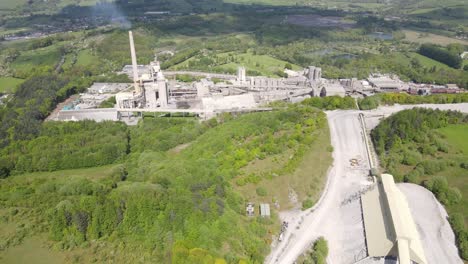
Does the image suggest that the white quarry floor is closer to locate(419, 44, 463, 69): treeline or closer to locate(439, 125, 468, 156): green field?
locate(439, 125, 468, 156): green field

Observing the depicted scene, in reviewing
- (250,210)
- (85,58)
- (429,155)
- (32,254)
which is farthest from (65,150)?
(85,58)

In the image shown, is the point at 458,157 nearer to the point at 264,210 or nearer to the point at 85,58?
the point at 264,210

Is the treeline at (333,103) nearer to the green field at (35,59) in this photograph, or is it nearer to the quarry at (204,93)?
the quarry at (204,93)

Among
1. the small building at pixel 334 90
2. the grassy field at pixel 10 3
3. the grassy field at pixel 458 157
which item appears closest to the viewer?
the grassy field at pixel 458 157

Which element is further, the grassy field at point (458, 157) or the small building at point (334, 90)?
the small building at point (334, 90)

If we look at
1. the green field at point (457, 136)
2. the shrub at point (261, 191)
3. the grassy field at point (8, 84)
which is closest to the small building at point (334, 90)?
the green field at point (457, 136)

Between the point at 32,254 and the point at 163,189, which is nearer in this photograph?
the point at 32,254

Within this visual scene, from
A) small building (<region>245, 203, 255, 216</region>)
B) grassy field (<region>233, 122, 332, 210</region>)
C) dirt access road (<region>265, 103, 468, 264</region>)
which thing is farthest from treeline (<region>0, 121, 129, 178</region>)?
dirt access road (<region>265, 103, 468, 264</region>)

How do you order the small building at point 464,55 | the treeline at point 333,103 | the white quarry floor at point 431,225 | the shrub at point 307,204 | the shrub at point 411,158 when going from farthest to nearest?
the small building at point 464,55
the treeline at point 333,103
the shrub at point 411,158
the shrub at point 307,204
the white quarry floor at point 431,225
